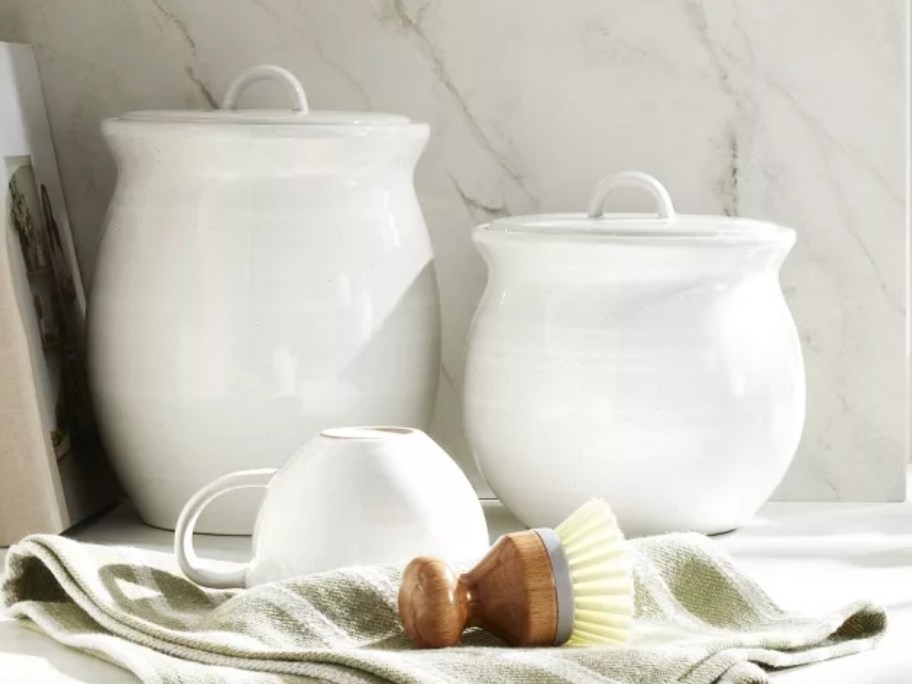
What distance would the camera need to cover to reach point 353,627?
2.61 feet

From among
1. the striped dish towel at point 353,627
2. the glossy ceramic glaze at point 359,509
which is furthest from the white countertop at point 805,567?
the glossy ceramic glaze at point 359,509

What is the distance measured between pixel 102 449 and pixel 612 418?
1.35ft

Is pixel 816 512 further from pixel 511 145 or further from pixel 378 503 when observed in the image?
pixel 378 503

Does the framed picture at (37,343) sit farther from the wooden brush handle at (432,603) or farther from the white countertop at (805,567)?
the wooden brush handle at (432,603)

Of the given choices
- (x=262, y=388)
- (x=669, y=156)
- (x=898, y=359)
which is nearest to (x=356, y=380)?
(x=262, y=388)

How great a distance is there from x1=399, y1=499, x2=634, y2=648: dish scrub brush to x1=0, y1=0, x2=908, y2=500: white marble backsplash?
1.52 ft

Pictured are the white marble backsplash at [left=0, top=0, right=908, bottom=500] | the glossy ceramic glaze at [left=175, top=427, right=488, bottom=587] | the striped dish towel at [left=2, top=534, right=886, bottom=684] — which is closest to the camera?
the striped dish towel at [left=2, top=534, right=886, bottom=684]

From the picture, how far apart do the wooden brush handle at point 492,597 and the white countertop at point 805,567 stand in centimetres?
12

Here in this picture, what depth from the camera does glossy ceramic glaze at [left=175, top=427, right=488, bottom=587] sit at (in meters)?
0.82

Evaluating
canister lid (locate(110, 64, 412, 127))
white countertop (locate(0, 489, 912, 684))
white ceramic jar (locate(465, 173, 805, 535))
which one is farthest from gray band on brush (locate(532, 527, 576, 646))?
canister lid (locate(110, 64, 412, 127))

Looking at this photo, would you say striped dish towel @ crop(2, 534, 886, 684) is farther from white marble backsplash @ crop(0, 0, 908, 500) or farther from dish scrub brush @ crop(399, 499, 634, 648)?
white marble backsplash @ crop(0, 0, 908, 500)

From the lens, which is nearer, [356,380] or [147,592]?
[147,592]

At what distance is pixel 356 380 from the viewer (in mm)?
1062

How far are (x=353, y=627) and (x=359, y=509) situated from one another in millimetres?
65
